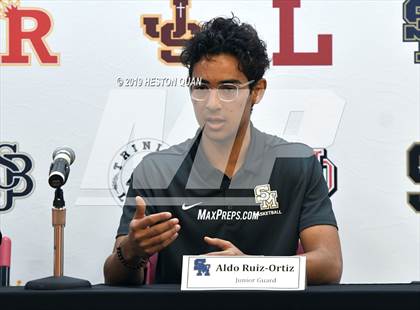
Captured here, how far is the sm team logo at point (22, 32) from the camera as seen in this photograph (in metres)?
2.76

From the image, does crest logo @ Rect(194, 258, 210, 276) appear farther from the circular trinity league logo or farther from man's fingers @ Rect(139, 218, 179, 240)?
the circular trinity league logo

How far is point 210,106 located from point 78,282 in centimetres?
68

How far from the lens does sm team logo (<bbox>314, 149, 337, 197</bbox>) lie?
274 centimetres

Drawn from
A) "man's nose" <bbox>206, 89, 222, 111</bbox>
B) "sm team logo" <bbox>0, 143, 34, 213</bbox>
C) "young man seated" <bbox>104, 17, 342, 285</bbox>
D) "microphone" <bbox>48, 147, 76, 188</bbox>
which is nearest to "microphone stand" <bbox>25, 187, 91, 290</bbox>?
"microphone" <bbox>48, 147, 76, 188</bbox>

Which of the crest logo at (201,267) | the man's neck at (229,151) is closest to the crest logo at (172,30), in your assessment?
the man's neck at (229,151)

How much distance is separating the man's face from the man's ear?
0.08 metres

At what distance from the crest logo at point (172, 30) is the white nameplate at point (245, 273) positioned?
100cm

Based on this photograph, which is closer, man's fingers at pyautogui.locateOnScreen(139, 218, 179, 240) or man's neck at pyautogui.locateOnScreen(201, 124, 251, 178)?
man's fingers at pyautogui.locateOnScreen(139, 218, 179, 240)

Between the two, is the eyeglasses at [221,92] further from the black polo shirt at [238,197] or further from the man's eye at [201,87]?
the black polo shirt at [238,197]

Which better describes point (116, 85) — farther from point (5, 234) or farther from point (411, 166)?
point (411, 166)

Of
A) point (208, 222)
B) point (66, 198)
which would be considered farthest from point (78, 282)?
point (66, 198)

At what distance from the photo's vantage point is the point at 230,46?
2.52 m
